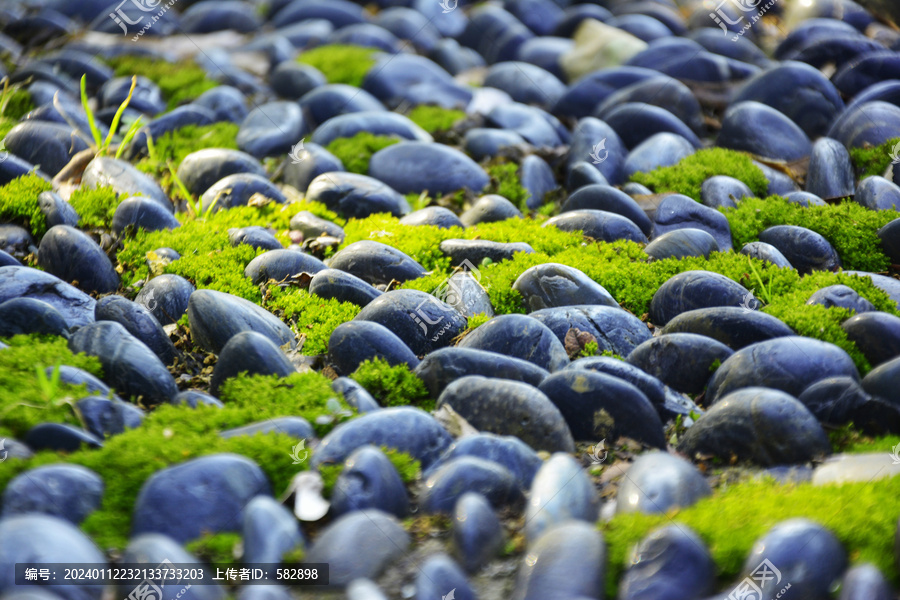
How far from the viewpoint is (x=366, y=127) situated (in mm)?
6203

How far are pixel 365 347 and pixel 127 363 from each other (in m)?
1.03

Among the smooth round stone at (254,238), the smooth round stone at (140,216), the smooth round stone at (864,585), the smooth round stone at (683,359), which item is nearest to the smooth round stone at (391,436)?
the smooth round stone at (683,359)

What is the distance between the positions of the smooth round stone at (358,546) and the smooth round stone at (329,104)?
16.4 feet

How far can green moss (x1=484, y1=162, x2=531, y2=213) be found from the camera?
216 inches

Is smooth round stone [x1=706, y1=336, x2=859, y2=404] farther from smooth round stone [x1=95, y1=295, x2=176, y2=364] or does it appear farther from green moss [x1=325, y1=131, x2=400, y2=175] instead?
green moss [x1=325, y1=131, x2=400, y2=175]

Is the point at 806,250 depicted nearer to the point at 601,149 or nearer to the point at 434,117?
the point at 601,149

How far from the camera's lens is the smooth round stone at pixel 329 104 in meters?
6.66

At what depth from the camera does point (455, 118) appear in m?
6.90

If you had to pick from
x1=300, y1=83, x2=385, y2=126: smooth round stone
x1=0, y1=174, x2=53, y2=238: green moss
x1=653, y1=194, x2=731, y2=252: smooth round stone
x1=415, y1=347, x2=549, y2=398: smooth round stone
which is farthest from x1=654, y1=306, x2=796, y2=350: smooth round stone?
x1=300, y1=83, x2=385, y2=126: smooth round stone

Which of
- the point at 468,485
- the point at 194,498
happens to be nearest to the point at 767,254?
the point at 468,485

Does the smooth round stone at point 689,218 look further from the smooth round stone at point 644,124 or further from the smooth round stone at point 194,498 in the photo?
the smooth round stone at point 194,498

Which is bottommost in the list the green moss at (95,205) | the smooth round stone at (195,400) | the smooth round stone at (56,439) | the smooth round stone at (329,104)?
the smooth round stone at (195,400)

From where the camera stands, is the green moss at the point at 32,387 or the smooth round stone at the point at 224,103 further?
the smooth round stone at the point at 224,103

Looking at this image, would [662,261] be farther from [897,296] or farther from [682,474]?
[682,474]
